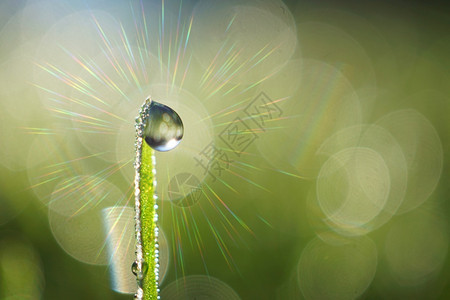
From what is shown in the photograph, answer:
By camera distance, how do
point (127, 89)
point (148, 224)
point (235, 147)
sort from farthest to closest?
point (127, 89)
point (235, 147)
point (148, 224)

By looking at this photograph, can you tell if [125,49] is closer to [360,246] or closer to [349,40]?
[349,40]

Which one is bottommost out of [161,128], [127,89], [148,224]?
[148,224]

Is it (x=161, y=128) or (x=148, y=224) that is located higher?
(x=161, y=128)

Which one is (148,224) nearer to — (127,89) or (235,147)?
(235,147)

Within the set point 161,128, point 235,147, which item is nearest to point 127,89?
point 235,147

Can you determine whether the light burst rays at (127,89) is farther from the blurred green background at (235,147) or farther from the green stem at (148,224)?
the green stem at (148,224)

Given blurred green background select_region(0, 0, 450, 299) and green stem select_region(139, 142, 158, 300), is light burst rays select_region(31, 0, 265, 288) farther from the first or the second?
green stem select_region(139, 142, 158, 300)
